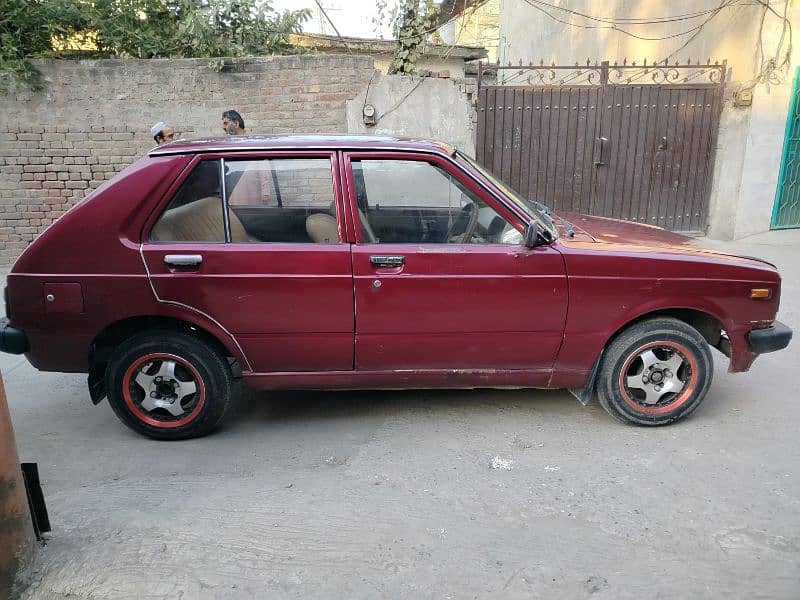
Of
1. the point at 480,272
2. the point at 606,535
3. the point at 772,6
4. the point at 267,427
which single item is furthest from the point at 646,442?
the point at 772,6

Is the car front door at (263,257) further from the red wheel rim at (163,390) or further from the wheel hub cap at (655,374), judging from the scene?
the wheel hub cap at (655,374)

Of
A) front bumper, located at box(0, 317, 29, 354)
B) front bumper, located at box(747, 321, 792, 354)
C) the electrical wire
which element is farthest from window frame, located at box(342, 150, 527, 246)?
the electrical wire

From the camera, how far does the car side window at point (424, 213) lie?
3.50m

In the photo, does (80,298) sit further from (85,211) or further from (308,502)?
(308,502)

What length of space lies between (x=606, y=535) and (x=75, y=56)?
8208 millimetres

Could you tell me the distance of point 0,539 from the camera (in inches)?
92.1

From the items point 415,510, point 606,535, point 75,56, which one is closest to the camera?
point 606,535

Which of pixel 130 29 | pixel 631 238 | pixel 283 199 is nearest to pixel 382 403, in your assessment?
pixel 283 199

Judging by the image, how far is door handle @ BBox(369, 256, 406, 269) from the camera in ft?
11.1

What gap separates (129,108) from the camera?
24.7ft

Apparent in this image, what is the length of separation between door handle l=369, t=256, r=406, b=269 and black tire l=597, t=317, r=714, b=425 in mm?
1355

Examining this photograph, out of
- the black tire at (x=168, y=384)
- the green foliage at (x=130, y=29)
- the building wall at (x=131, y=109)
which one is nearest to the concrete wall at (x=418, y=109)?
the building wall at (x=131, y=109)

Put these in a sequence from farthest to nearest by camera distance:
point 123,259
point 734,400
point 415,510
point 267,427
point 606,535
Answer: point 734,400
point 267,427
point 123,259
point 415,510
point 606,535

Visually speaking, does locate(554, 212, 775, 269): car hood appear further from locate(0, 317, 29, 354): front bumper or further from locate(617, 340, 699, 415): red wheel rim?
locate(0, 317, 29, 354): front bumper
